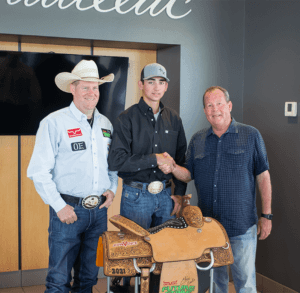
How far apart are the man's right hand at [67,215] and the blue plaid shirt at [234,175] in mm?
834

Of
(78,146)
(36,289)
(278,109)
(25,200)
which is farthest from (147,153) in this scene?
(36,289)

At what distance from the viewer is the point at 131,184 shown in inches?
95.9

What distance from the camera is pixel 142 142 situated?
8.14 ft

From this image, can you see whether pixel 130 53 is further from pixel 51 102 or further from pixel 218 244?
pixel 218 244

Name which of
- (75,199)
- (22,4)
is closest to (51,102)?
(22,4)

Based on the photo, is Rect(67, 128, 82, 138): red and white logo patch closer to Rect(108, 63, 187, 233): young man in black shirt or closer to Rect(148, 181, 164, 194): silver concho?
Rect(108, 63, 187, 233): young man in black shirt

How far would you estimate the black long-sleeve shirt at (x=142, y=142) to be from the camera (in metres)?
2.35

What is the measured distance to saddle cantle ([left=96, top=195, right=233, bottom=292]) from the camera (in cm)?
177

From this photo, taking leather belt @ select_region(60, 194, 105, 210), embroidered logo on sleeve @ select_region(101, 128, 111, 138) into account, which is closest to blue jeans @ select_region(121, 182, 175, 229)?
leather belt @ select_region(60, 194, 105, 210)

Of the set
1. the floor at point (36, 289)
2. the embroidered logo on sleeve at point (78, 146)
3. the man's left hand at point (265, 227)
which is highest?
the embroidered logo on sleeve at point (78, 146)

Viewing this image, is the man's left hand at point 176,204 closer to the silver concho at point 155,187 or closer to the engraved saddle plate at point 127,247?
the silver concho at point 155,187

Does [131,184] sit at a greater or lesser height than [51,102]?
lesser

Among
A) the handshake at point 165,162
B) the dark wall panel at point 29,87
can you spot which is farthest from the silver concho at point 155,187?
the dark wall panel at point 29,87

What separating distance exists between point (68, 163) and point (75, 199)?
0.22 m
